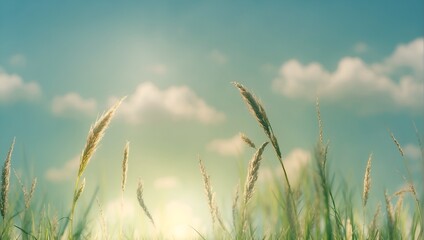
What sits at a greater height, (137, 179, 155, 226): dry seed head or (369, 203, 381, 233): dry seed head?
(137, 179, 155, 226): dry seed head

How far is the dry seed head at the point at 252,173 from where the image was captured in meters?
2.39

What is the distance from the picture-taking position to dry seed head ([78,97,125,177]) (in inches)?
84.9

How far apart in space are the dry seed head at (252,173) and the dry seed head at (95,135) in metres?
0.71

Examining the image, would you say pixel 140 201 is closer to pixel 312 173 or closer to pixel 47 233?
pixel 47 233

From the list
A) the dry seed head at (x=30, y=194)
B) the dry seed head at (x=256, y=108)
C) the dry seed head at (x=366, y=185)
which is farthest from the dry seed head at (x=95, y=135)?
the dry seed head at (x=366, y=185)

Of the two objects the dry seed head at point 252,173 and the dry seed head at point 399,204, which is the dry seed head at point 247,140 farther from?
the dry seed head at point 399,204

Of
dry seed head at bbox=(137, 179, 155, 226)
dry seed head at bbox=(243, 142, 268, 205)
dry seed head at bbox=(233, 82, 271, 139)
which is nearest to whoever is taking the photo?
dry seed head at bbox=(233, 82, 271, 139)

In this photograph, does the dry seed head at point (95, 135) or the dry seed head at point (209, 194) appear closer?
the dry seed head at point (95, 135)

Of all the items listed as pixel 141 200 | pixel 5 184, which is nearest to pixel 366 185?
pixel 141 200

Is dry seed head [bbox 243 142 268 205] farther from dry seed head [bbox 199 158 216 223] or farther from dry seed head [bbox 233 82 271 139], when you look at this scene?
dry seed head [bbox 199 158 216 223]

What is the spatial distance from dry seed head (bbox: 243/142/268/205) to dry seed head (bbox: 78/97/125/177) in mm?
711

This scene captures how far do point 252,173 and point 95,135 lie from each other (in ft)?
2.68

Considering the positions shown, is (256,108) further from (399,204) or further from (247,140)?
(399,204)

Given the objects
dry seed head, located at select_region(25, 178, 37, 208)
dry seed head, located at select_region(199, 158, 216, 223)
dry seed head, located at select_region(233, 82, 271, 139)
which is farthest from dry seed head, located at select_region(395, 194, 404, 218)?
dry seed head, located at select_region(25, 178, 37, 208)
